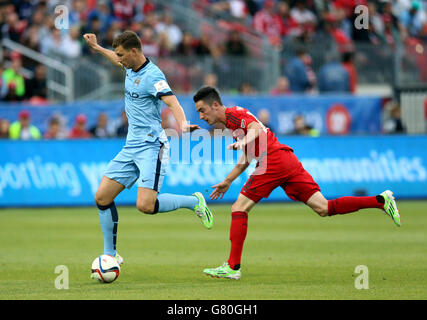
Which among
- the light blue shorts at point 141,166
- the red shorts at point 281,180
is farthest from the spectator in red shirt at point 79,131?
the red shorts at point 281,180

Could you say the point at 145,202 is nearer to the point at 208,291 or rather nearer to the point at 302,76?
the point at 208,291

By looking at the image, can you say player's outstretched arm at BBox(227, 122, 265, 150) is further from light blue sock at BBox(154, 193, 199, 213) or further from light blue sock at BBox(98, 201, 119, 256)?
light blue sock at BBox(98, 201, 119, 256)

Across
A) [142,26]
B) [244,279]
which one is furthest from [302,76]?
[244,279]

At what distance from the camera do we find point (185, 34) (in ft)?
76.1

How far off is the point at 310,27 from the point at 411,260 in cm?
1577

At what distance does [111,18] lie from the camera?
23.1 meters

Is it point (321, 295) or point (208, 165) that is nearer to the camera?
point (321, 295)

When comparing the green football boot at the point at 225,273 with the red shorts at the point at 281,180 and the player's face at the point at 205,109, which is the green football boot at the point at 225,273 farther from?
the player's face at the point at 205,109

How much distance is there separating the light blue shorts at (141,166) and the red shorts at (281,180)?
1.02m

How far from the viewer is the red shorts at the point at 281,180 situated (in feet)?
30.6

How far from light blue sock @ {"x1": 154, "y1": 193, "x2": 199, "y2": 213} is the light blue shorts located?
15 centimetres

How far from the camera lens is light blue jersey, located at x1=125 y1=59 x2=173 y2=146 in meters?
9.30

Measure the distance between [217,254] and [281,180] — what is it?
7.81 ft

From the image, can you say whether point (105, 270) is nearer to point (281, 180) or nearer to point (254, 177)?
point (254, 177)
